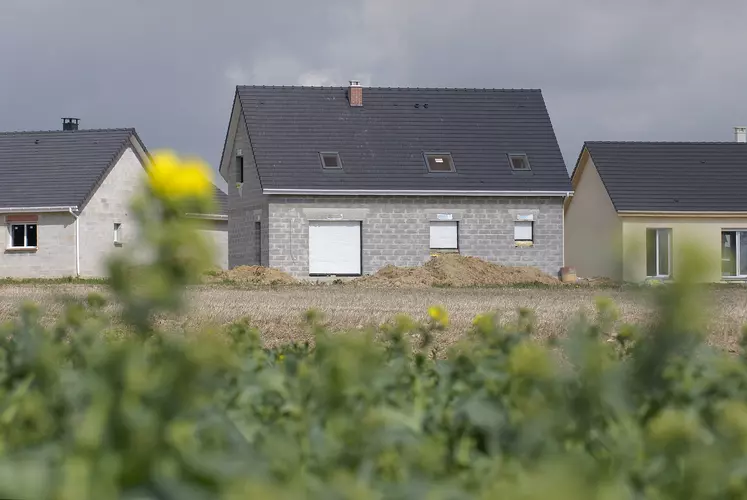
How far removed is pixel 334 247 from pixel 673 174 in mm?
11132

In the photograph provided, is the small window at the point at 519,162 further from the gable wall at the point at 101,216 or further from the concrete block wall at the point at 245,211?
the gable wall at the point at 101,216

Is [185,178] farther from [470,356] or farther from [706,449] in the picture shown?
[470,356]

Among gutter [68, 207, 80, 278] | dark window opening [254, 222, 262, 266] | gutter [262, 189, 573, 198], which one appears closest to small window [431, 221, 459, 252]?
gutter [262, 189, 573, 198]

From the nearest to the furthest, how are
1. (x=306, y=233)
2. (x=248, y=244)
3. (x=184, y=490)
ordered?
(x=184, y=490) < (x=306, y=233) < (x=248, y=244)

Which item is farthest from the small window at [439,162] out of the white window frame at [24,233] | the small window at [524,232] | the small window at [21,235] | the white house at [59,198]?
the small window at [21,235]

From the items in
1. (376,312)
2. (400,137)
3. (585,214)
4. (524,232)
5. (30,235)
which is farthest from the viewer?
(30,235)

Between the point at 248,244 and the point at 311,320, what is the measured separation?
33.4m

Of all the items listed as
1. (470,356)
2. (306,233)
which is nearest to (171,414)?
(470,356)

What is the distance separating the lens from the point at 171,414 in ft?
5.17

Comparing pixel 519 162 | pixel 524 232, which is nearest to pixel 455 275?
pixel 524 232

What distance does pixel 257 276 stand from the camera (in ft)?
105

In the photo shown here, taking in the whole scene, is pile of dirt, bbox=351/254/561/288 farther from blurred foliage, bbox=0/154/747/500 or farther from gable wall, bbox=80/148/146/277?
blurred foliage, bbox=0/154/747/500

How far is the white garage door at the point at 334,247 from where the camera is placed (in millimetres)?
34594

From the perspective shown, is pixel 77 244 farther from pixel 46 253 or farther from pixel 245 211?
pixel 245 211
